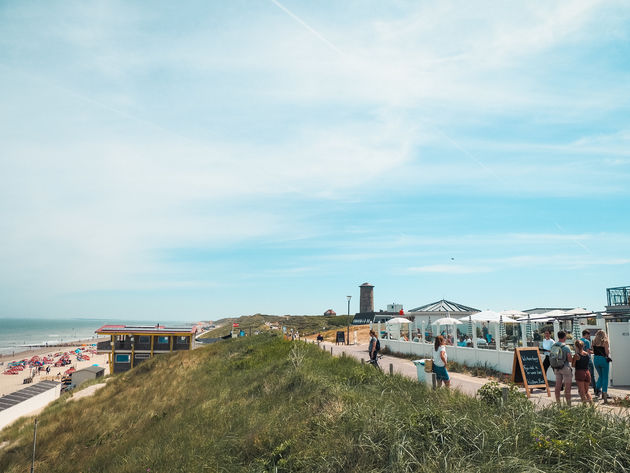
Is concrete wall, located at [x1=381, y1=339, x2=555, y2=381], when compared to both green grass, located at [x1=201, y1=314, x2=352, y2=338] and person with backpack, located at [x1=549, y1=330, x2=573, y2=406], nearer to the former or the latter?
person with backpack, located at [x1=549, y1=330, x2=573, y2=406]

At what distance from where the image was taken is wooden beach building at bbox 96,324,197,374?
4122 centimetres

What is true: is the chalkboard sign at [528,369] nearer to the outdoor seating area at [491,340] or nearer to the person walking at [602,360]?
the person walking at [602,360]

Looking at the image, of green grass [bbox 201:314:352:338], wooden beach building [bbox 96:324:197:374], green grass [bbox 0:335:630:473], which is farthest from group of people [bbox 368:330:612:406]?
green grass [bbox 201:314:352:338]

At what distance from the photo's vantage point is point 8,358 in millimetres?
91000

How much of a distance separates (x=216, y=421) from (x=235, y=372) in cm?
861

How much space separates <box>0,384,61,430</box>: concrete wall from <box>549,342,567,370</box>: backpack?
27.7m

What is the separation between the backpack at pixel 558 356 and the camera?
10367mm

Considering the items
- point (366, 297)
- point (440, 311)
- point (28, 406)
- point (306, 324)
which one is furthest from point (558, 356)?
point (306, 324)

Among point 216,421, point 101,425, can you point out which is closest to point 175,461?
point 216,421

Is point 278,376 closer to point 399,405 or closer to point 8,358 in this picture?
point 399,405

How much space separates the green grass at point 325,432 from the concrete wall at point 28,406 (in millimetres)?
8377

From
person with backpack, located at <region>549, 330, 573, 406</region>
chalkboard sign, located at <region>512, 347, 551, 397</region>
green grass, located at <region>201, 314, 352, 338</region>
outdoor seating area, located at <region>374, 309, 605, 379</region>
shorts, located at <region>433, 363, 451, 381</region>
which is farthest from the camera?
green grass, located at <region>201, 314, 352, 338</region>

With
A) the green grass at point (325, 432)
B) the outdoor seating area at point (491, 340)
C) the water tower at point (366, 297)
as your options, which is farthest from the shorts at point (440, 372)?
the water tower at point (366, 297)

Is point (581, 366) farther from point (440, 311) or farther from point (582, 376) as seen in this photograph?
point (440, 311)
